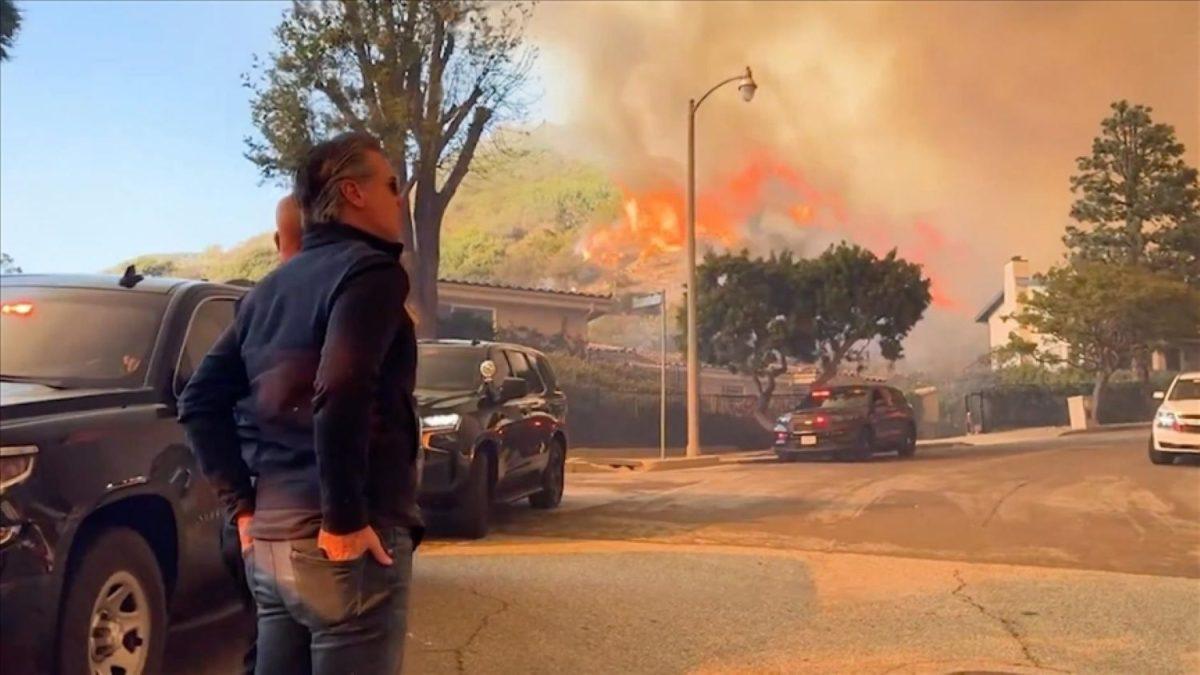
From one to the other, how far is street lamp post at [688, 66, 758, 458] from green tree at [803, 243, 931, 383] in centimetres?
237

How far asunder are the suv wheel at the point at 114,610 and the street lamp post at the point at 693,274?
15.5 metres

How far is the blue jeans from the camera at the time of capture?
2395 millimetres

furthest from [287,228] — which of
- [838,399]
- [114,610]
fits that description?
[838,399]

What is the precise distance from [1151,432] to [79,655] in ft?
46.2

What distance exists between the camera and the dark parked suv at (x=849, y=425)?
60.2 ft

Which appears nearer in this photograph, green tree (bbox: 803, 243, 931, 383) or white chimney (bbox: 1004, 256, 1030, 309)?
white chimney (bbox: 1004, 256, 1030, 309)

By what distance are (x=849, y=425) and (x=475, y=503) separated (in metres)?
10.7

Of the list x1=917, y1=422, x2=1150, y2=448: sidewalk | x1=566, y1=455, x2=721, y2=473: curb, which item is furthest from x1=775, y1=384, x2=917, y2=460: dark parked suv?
x1=566, y1=455, x2=721, y2=473: curb

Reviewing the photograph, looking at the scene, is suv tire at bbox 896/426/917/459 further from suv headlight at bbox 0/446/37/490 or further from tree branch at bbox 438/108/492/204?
suv headlight at bbox 0/446/37/490

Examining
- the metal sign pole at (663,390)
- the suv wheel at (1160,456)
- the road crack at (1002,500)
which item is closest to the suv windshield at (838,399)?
the metal sign pole at (663,390)

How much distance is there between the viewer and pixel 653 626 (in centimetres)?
602

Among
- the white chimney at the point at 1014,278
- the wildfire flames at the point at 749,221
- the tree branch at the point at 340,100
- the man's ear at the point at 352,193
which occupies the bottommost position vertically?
the man's ear at the point at 352,193

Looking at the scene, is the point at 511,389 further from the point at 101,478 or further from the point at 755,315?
the point at 755,315

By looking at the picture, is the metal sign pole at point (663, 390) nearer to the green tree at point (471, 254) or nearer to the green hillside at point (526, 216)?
the green hillside at point (526, 216)
